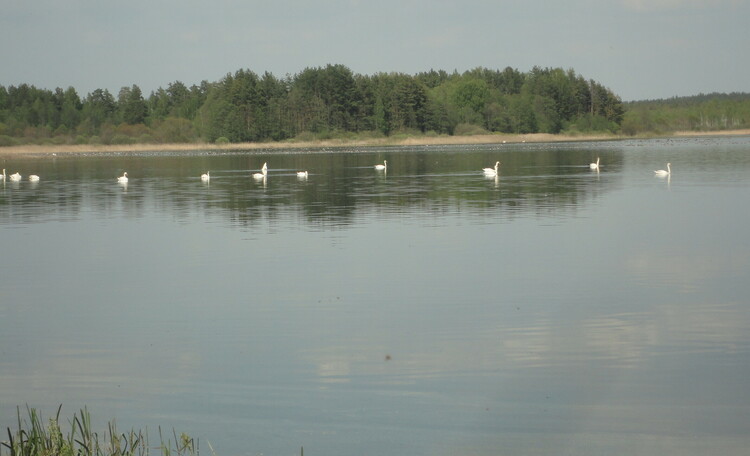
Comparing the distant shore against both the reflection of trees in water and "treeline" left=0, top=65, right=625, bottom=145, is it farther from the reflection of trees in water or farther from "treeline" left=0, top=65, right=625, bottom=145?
the reflection of trees in water

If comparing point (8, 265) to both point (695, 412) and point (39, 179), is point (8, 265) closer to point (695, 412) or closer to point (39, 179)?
point (695, 412)

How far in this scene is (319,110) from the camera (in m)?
132

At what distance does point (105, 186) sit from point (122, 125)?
354 ft

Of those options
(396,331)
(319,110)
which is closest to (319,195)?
(396,331)

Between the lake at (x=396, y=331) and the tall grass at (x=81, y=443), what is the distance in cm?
26

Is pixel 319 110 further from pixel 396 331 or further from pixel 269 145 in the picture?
pixel 396 331

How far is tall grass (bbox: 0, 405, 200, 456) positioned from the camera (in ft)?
24.8

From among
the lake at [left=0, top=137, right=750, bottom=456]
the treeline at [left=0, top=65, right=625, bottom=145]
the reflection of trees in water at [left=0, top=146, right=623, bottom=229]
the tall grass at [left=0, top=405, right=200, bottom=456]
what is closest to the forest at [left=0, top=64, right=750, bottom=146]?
the treeline at [left=0, top=65, right=625, bottom=145]

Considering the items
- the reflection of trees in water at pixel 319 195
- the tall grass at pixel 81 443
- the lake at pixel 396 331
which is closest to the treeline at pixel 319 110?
the reflection of trees in water at pixel 319 195

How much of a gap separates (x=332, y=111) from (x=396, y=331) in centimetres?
12078

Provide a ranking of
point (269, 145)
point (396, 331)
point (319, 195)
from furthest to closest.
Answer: point (269, 145)
point (319, 195)
point (396, 331)

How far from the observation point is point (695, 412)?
9.10 m

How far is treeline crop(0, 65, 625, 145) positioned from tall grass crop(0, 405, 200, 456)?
121 m

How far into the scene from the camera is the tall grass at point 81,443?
7.56 meters
